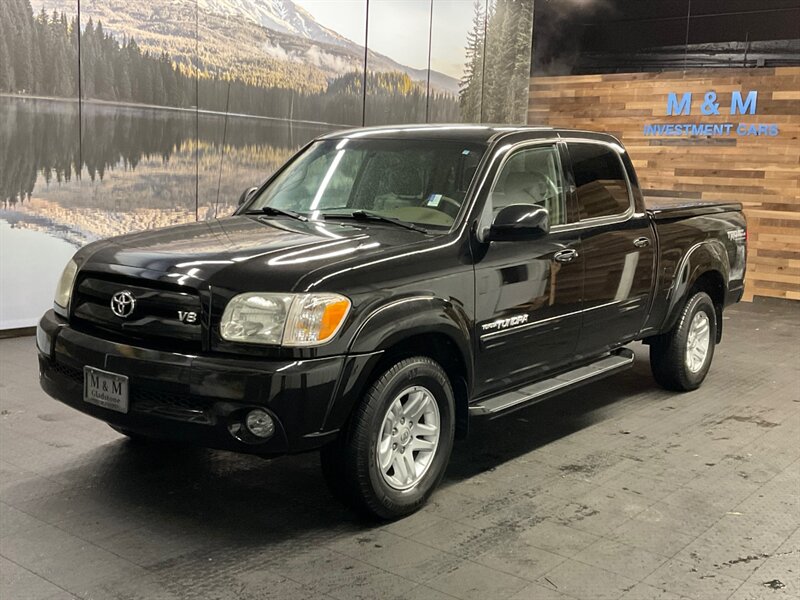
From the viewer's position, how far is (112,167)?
798 cm

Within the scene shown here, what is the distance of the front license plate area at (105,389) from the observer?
3.51 m

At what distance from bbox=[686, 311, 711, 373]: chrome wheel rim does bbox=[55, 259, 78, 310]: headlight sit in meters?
4.03

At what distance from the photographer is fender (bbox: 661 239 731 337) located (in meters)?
5.77

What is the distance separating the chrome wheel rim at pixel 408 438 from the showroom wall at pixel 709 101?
8017mm

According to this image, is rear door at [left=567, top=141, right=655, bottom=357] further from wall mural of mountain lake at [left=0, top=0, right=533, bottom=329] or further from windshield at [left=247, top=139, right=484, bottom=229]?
wall mural of mountain lake at [left=0, top=0, right=533, bottom=329]

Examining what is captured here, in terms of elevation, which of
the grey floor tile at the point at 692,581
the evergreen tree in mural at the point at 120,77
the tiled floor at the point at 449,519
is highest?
the evergreen tree in mural at the point at 120,77

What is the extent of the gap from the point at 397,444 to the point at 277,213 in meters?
1.47

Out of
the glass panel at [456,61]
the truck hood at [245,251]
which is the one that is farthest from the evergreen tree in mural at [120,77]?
the truck hood at [245,251]

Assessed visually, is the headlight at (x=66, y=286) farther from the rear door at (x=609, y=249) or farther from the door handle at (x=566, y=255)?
the rear door at (x=609, y=249)

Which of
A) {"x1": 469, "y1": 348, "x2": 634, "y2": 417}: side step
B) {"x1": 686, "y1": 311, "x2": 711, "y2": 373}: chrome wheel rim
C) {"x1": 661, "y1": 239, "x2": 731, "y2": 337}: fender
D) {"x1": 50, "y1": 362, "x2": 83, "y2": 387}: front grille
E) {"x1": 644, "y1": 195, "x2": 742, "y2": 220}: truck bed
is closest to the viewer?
{"x1": 50, "y1": 362, "x2": 83, "y2": 387}: front grille

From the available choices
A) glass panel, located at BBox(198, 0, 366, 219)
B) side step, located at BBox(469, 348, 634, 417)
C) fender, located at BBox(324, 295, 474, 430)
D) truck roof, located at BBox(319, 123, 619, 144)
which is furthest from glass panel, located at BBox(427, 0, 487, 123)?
fender, located at BBox(324, 295, 474, 430)

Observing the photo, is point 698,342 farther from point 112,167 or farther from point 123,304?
point 112,167

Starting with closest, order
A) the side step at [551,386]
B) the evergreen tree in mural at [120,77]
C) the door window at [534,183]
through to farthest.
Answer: the side step at [551,386]
the door window at [534,183]
the evergreen tree in mural at [120,77]

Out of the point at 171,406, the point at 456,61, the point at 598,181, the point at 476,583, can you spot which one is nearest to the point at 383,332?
the point at 171,406
